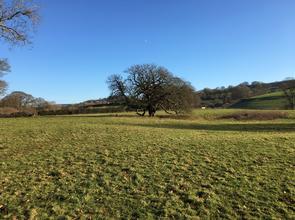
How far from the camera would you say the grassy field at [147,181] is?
23.7 feet

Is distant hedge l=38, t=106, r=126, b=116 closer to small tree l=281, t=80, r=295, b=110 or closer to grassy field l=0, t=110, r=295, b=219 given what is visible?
grassy field l=0, t=110, r=295, b=219

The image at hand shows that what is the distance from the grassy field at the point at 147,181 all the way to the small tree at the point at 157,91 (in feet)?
107

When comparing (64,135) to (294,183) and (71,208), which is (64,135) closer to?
(71,208)

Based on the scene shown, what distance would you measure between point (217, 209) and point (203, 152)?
566cm

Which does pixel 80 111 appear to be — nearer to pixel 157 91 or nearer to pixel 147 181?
pixel 157 91

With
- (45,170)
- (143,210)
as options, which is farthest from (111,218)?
(45,170)

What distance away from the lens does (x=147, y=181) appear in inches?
358

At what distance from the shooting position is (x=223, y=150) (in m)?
13.4

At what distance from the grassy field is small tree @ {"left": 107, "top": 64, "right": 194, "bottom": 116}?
32.5 m

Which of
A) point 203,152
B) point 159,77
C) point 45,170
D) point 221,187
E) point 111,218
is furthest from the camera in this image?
point 159,77

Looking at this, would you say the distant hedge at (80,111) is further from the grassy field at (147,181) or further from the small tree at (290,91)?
the small tree at (290,91)

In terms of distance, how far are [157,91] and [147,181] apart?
3843cm

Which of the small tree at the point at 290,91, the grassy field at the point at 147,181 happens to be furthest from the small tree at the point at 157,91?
the small tree at the point at 290,91

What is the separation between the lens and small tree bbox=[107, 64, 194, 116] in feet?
154
